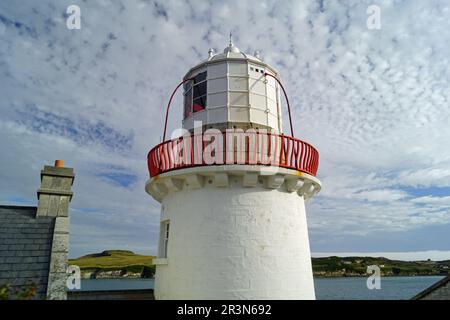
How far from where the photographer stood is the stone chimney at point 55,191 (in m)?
5.93

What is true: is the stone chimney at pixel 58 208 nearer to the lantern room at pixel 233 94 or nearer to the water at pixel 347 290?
the lantern room at pixel 233 94

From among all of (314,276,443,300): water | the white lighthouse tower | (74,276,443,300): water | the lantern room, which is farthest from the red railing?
(314,276,443,300): water

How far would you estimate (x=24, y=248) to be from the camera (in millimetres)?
4973

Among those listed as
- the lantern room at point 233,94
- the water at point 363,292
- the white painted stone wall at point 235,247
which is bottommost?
the water at point 363,292

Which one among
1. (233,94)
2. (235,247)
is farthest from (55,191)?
(233,94)

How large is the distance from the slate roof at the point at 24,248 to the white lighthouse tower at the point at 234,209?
2.24 meters

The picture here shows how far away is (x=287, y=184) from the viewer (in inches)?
256

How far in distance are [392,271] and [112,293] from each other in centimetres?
11680

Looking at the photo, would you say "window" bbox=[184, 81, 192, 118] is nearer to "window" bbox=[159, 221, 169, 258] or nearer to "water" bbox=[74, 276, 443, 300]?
"window" bbox=[159, 221, 169, 258]

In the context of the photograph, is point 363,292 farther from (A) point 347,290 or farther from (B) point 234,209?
(B) point 234,209

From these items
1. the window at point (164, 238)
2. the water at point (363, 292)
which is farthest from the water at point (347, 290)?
the window at point (164, 238)

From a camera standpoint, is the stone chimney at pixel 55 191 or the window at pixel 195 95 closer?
the stone chimney at pixel 55 191

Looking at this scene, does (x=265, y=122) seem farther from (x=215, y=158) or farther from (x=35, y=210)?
(x=35, y=210)
